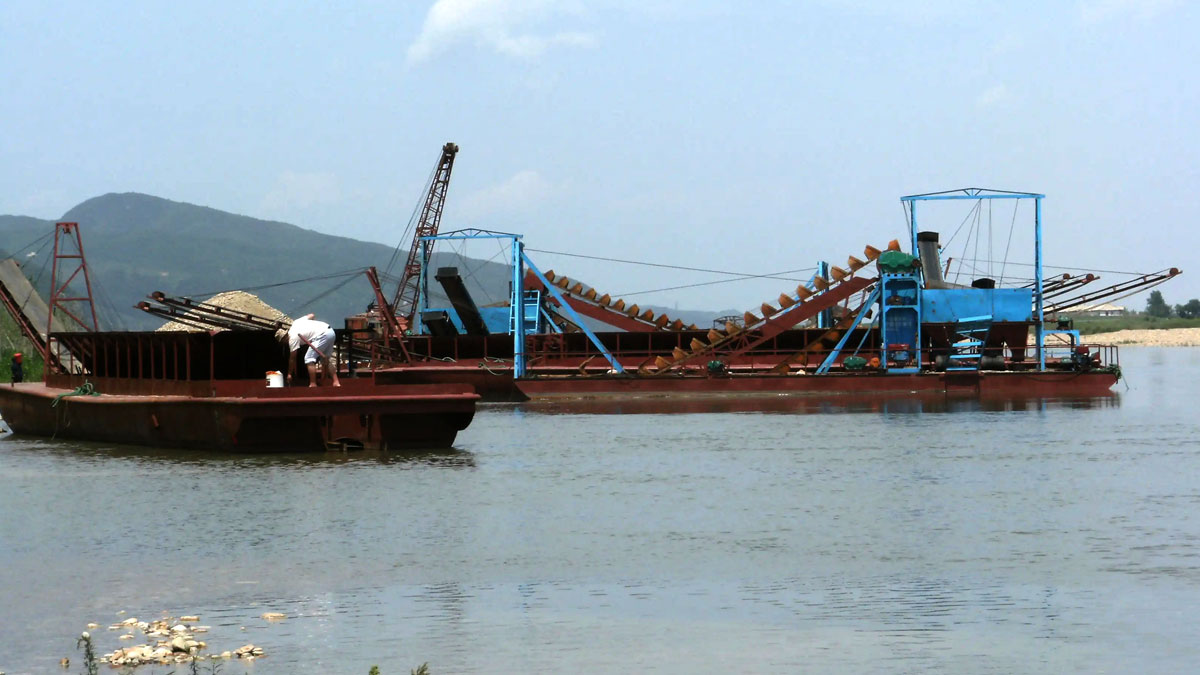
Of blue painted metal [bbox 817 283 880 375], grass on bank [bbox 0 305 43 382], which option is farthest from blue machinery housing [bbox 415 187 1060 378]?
grass on bank [bbox 0 305 43 382]

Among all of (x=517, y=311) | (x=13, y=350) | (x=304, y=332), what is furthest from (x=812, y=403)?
(x=13, y=350)

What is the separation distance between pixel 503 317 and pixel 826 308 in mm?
12720

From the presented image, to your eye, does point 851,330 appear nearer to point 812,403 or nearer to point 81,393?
point 812,403

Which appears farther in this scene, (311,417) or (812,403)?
(812,403)

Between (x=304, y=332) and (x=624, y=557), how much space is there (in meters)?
11.7

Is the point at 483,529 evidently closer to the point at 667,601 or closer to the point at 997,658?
the point at 667,601

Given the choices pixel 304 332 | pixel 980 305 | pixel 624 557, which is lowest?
pixel 624 557

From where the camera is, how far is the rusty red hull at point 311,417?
2525 centimetres

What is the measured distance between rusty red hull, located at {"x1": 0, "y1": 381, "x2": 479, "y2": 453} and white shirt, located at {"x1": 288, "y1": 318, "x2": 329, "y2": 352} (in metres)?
1.00

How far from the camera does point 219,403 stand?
25.8 m

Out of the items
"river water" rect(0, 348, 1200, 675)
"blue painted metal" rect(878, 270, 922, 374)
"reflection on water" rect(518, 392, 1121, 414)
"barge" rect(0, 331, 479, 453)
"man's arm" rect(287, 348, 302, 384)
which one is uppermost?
"blue painted metal" rect(878, 270, 922, 374)

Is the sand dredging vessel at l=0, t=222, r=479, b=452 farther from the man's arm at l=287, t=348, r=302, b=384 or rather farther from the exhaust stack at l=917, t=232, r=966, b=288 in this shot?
A: the exhaust stack at l=917, t=232, r=966, b=288

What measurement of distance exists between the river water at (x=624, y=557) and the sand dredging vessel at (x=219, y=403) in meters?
0.54

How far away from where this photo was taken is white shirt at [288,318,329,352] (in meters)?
26.1
